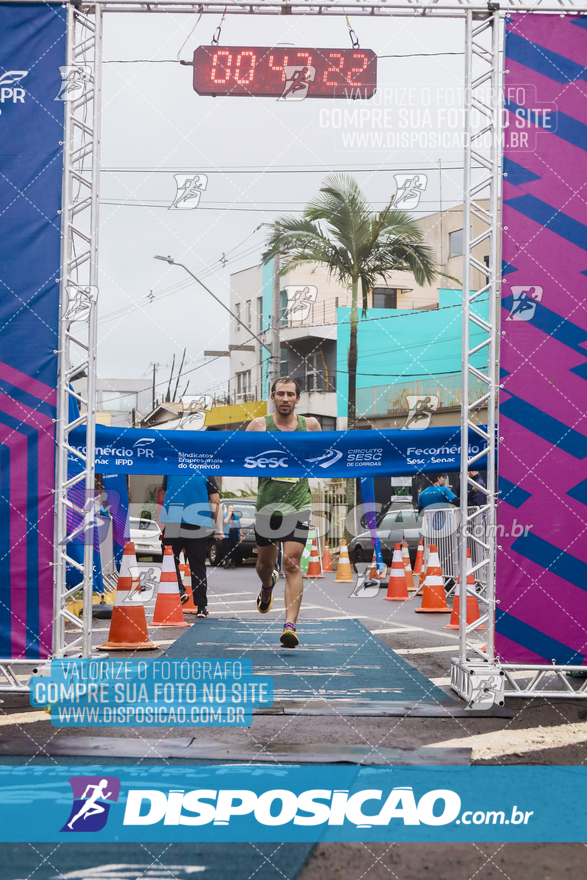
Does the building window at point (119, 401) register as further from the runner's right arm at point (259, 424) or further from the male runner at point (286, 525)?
the male runner at point (286, 525)

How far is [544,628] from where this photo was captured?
5816mm


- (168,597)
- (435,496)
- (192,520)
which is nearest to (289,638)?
(168,597)

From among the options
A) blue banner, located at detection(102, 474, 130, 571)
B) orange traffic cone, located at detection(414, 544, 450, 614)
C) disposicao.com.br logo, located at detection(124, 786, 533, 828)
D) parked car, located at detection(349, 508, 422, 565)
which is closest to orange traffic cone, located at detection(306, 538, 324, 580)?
parked car, located at detection(349, 508, 422, 565)

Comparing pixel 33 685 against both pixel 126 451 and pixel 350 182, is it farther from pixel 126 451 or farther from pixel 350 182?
pixel 350 182

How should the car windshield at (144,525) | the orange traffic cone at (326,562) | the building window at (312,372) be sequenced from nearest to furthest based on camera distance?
the orange traffic cone at (326,562) → the car windshield at (144,525) → the building window at (312,372)

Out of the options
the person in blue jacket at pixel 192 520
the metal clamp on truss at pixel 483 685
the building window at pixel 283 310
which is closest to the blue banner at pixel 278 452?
the person in blue jacket at pixel 192 520

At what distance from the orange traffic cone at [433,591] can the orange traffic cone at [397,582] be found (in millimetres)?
1340

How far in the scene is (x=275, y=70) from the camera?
660cm

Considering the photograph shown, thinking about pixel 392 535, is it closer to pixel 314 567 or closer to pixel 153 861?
pixel 314 567

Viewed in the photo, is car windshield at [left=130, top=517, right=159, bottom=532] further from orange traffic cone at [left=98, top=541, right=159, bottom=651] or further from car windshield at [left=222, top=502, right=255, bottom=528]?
orange traffic cone at [left=98, top=541, right=159, bottom=651]

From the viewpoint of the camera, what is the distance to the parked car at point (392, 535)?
18.1 meters

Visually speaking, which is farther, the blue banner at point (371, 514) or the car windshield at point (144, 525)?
the car windshield at point (144, 525)

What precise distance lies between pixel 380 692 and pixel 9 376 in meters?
3.27

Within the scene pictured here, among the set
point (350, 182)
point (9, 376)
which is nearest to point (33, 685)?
point (9, 376)
